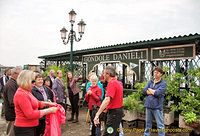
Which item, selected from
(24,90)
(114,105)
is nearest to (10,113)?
(24,90)

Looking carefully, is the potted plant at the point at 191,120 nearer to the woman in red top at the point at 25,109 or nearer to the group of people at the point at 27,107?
the group of people at the point at 27,107

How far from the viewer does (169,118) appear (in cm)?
474

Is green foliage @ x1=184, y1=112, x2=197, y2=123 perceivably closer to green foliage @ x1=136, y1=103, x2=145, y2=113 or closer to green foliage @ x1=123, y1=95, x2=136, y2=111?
green foliage @ x1=136, y1=103, x2=145, y2=113

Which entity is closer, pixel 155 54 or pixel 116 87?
pixel 116 87

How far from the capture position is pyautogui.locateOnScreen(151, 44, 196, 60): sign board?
17.1 ft

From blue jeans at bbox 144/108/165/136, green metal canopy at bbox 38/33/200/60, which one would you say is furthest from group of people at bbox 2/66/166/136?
green metal canopy at bbox 38/33/200/60

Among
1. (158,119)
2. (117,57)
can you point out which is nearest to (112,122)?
(158,119)

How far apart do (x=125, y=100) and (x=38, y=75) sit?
117 inches

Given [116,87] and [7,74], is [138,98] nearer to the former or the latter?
[116,87]

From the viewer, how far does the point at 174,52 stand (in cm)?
552

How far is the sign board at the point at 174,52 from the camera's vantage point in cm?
520

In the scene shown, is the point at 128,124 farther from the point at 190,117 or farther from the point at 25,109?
the point at 25,109

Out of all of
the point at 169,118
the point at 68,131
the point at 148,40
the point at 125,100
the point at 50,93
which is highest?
the point at 148,40

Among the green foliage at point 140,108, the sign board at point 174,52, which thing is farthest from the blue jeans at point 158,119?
the sign board at point 174,52
